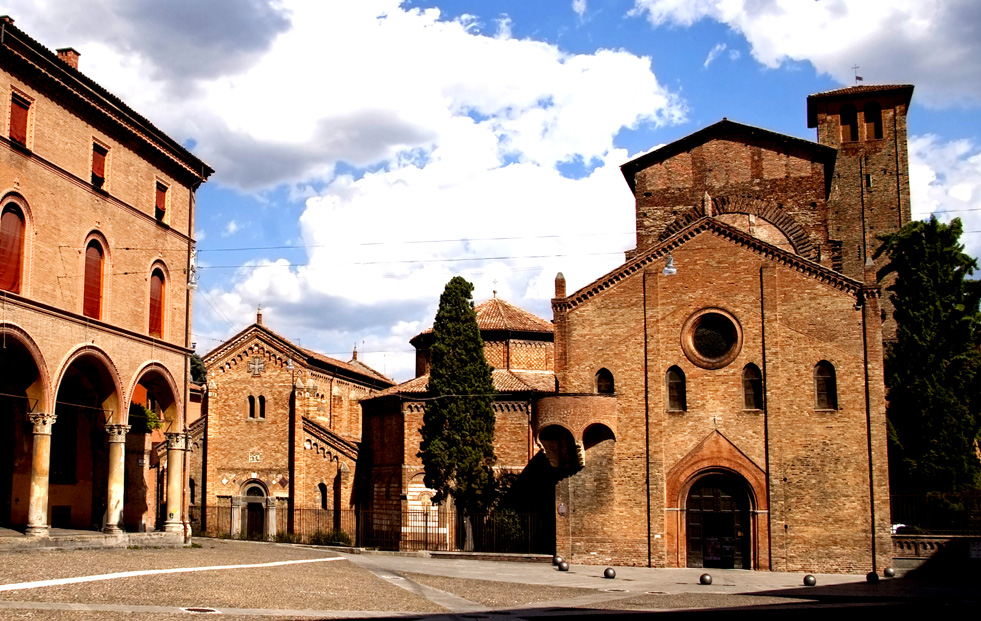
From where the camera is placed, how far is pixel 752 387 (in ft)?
97.9

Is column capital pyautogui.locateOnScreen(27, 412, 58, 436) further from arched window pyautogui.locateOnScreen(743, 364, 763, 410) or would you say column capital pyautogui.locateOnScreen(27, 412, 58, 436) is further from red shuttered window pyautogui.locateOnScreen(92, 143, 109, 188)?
arched window pyautogui.locateOnScreen(743, 364, 763, 410)

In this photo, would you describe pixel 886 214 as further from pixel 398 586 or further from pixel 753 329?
pixel 398 586

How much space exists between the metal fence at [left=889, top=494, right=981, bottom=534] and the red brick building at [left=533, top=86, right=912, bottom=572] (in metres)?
1.78

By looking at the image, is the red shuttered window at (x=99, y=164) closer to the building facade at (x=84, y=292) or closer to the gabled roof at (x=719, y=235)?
the building facade at (x=84, y=292)

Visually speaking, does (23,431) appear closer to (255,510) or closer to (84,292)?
(84,292)

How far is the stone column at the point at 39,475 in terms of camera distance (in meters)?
22.6

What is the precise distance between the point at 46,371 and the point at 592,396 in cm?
1515

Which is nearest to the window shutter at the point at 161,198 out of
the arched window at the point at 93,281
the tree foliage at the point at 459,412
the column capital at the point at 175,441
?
the arched window at the point at 93,281

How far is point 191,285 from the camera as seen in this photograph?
3009 cm

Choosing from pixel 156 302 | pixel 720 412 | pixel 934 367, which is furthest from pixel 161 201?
pixel 934 367

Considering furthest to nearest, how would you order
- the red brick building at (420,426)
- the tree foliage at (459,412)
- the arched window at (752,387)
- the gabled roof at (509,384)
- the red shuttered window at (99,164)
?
the gabled roof at (509,384) < the red brick building at (420,426) < the tree foliage at (459,412) < the arched window at (752,387) < the red shuttered window at (99,164)

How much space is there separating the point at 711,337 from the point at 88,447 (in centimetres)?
1928

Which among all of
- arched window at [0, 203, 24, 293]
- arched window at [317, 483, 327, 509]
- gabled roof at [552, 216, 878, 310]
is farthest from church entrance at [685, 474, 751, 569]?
arched window at [0, 203, 24, 293]

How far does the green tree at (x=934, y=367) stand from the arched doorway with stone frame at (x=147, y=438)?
21845 mm
